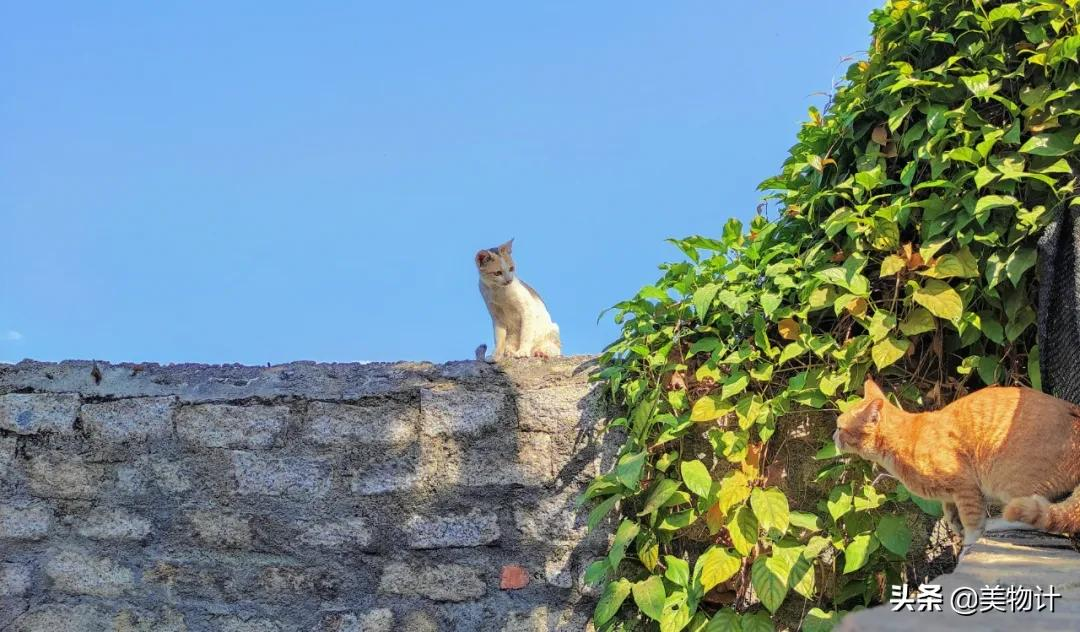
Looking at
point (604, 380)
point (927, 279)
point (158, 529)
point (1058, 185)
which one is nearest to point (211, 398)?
point (158, 529)

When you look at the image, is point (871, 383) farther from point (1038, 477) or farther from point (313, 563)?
point (313, 563)

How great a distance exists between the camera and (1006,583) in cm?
147

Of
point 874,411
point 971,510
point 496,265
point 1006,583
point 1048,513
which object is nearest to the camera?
point 1006,583

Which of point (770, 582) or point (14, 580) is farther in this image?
point (14, 580)

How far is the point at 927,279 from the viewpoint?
2570 mm

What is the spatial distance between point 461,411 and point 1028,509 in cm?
181

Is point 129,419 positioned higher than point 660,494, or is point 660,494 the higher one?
point 129,419

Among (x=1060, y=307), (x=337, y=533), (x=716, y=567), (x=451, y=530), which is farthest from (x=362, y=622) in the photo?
(x=1060, y=307)

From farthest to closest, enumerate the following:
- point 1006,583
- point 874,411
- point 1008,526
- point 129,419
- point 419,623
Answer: point 129,419 → point 419,623 → point 874,411 → point 1008,526 → point 1006,583

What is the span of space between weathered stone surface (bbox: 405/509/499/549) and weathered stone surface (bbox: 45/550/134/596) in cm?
97

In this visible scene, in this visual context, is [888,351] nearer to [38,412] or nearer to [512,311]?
[512,311]

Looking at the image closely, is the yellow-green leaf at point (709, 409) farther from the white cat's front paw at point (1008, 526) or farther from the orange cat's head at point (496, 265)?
the orange cat's head at point (496, 265)

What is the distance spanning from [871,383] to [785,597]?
787 mm

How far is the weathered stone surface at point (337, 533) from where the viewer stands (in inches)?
117
